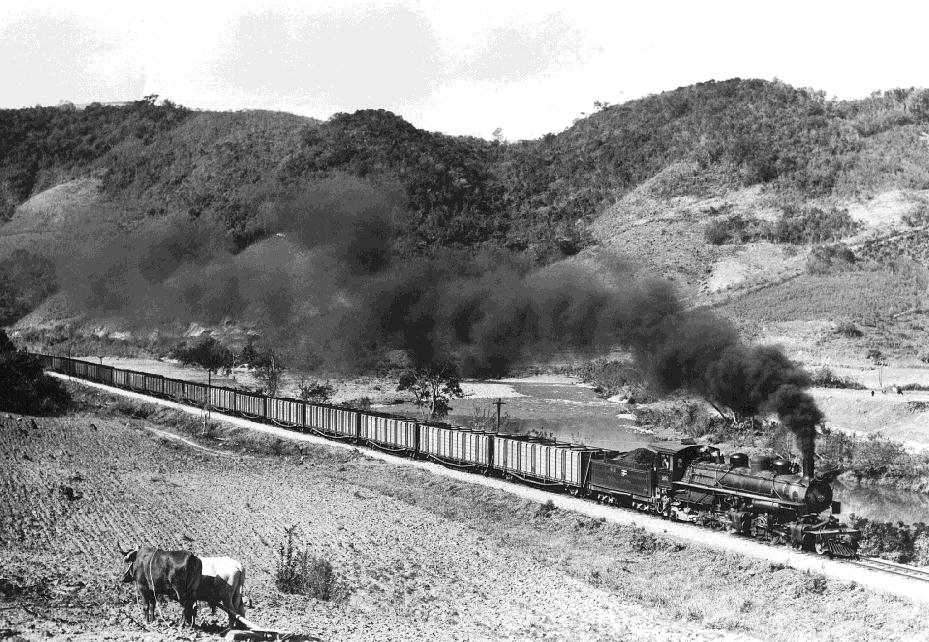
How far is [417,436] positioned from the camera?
50.5 m

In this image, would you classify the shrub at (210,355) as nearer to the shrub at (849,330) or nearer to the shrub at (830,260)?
the shrub at (849,330)

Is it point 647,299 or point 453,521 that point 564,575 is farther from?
point 647,299

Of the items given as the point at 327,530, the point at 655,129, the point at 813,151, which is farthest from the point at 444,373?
the point at 655,129

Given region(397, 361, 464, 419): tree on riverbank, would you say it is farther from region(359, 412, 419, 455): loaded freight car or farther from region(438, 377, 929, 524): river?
region(359, 412, 419, 455): loaded freight car

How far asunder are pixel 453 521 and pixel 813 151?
125954 millimetres

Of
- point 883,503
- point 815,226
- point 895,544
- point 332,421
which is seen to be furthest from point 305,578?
point 815,226

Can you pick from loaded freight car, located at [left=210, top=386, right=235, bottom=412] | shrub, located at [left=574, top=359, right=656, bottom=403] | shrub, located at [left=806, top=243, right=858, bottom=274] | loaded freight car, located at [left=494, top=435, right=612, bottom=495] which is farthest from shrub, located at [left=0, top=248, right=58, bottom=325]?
shrub, located at [left=806, top=243, right=858, bottom=274]

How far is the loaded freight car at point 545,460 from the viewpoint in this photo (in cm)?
3800

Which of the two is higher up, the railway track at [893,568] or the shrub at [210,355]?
the shrub at [210,355]

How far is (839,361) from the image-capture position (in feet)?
269

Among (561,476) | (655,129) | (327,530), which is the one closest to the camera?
(327,530)

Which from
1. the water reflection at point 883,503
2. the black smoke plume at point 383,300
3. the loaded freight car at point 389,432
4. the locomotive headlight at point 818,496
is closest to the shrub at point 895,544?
the locomotive headlight at point 818,496

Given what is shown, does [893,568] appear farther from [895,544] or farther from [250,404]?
[250,404]

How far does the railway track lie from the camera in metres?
25.2
